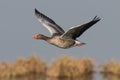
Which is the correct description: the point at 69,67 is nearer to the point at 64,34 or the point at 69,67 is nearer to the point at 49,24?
the point at 49,24

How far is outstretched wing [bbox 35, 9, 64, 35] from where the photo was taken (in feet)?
105

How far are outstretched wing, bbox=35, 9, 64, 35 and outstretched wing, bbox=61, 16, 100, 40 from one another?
1.13 metres

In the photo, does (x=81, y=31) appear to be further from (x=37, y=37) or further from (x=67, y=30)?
(x=37, y=37)

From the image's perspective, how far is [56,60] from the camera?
51.1 meters

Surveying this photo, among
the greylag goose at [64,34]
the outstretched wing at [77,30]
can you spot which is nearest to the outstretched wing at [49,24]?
the greylag goose at [64,34]

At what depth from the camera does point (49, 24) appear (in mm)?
32438

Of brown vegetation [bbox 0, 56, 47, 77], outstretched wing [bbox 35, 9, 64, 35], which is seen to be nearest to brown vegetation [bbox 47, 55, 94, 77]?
brown vegetation [bbox 0, 56, 47, 77]

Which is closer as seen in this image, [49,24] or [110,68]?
[49,24]

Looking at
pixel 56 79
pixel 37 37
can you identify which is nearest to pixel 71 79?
pixel 56 79

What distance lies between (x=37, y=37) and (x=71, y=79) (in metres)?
18.3

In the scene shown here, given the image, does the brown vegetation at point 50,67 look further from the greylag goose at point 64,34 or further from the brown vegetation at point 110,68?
the greylag goose at point 64,34

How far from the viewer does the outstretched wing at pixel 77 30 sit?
30109 millimetres

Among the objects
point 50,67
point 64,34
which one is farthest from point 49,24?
point 50,67

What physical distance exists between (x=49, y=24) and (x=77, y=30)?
7.32ft
